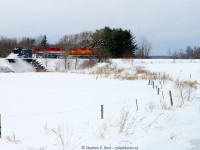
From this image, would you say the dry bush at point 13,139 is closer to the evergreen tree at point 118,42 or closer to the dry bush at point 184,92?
the dry bush at point 184,92

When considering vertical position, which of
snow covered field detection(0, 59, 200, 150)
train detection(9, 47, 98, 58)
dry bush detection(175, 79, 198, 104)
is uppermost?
train detection(9, 47, 98, 58)

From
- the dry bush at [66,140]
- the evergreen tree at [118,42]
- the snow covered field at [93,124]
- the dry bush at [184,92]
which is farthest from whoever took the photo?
the evergreen tree at [118,42]

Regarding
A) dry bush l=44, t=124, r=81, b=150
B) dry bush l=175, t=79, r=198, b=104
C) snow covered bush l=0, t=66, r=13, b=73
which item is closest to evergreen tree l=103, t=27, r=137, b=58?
snow covered bush l=0, t=66, r=13, b=73

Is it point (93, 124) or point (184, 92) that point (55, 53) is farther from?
point (93, 124)

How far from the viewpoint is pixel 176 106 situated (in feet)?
52.4

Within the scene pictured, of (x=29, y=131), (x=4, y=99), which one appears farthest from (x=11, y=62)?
(x=29, y=131)

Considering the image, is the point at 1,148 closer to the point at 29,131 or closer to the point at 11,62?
the point at 29,131

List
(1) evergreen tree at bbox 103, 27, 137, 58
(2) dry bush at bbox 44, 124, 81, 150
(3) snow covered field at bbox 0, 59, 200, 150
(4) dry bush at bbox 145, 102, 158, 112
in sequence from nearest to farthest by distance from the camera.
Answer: (2) dry bush at bbox 44, 124, 81, 150
(3) snow covered field at bbox 0, 59, 200, 150
(4) dry bush at bbox 145, 102, 158, 112
(1) evergreen tree at bbox 103, 27, 137, 58

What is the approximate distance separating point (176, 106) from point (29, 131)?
7.62 m

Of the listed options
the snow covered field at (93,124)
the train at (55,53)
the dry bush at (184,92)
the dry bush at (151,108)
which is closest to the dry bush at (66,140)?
the snow covered field at (93,124)

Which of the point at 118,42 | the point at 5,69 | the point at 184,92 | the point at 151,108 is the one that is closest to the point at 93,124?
the point at 151,108

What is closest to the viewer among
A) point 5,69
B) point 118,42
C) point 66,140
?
point 66,140

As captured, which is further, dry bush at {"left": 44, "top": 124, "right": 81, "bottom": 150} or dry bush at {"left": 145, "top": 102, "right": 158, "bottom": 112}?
dry bush at {"left": 145, "top": 102, "right": 158, "bottom": 112}

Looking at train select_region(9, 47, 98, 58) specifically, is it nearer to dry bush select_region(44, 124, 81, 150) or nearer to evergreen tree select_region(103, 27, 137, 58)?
evergreen tree select_region(103, 27, 137, 58)
